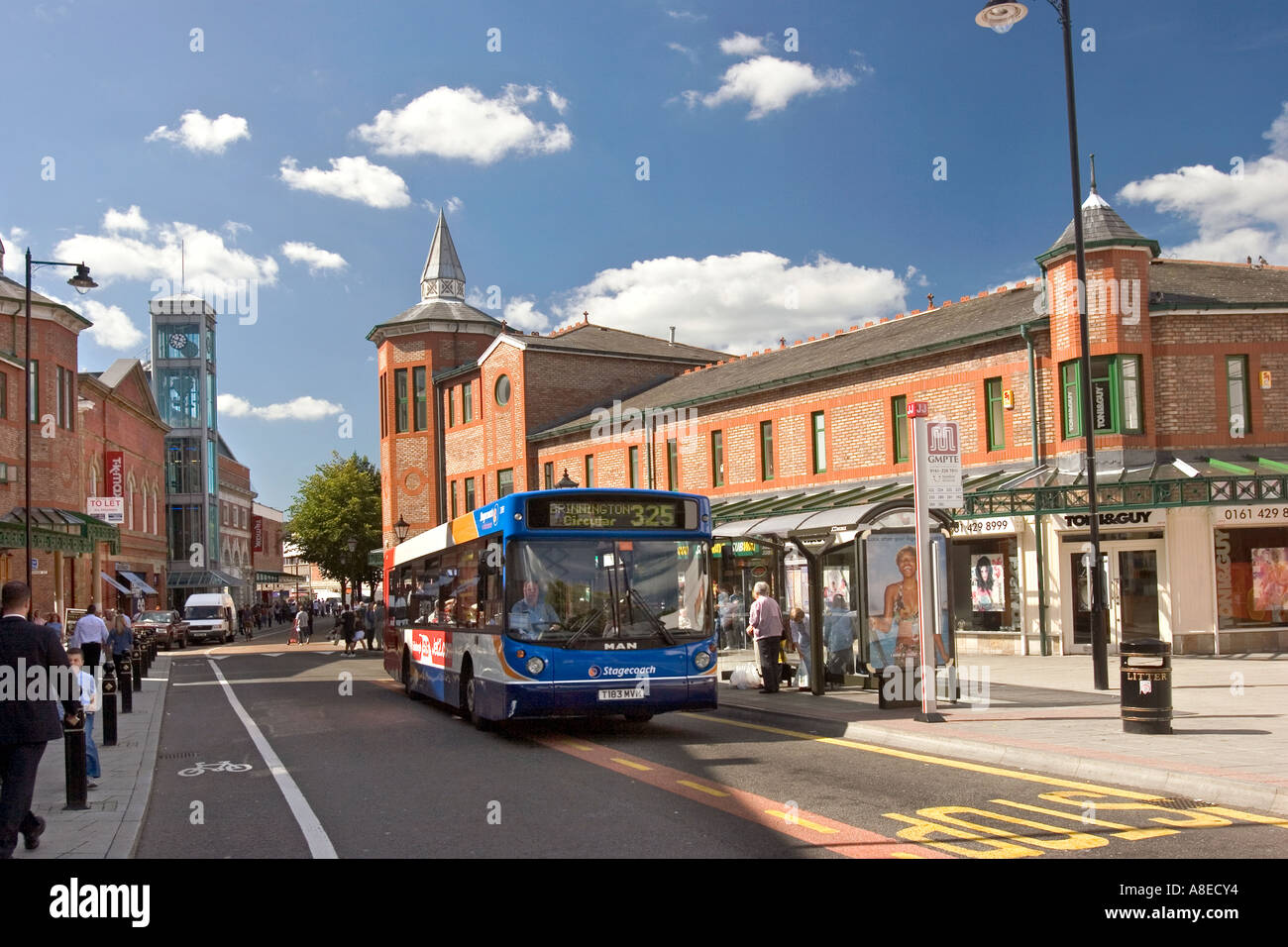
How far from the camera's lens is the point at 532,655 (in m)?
13.0

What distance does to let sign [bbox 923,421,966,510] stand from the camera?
45.9 feet

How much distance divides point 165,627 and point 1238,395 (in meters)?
42.0

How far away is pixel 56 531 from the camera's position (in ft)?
117

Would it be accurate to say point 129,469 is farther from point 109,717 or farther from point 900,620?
point 900,620

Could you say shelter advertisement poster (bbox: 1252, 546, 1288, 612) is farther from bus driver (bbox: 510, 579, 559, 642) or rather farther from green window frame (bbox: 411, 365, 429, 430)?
green window frame (bbox: 411, 365, 429, 430)

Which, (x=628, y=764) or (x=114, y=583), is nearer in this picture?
(x=628, y=764)

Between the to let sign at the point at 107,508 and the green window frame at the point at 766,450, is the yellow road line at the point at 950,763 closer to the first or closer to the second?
the green window frame at the point at 766,450

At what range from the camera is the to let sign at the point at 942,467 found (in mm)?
13977

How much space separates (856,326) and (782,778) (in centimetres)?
2908

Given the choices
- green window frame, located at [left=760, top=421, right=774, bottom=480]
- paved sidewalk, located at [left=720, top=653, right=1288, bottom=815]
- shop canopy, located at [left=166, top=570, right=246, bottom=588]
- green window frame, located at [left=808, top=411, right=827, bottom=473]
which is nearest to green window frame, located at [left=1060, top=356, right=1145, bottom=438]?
paved sidewalk, located at [left=720, top=653, right=1288, bottom=815]

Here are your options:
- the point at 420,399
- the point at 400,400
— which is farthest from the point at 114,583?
the point at 420,399

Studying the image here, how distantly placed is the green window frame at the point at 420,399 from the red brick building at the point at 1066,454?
890 inches

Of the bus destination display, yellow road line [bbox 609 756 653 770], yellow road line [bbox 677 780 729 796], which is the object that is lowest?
yellow road line [bbox 609 756 653 770]

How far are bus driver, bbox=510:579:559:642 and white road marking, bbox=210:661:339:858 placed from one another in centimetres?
289
